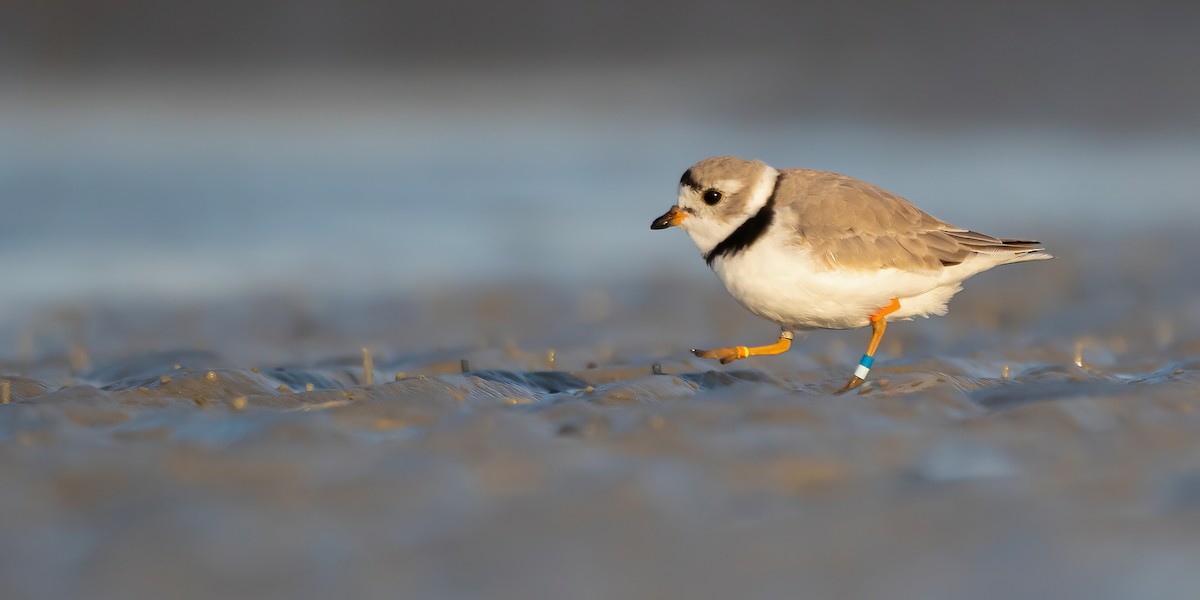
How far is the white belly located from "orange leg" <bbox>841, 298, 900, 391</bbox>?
0.12 ft

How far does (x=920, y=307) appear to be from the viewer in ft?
21.5

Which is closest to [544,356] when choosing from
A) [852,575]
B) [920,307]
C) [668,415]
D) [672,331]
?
[672,331]

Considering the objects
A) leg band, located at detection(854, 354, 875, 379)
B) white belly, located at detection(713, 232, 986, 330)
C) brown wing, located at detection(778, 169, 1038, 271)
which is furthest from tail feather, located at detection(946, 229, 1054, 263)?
leg band, located at detection(854, 354, 875, 379)

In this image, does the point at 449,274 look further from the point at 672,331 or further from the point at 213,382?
the point at 213,382

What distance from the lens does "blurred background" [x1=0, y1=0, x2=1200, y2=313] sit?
1103 centimetres

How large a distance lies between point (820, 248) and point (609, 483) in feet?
7.57

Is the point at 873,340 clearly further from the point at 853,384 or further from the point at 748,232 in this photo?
the point at 748,232

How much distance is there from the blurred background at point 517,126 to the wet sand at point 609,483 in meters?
4.37

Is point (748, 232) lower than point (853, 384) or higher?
higher

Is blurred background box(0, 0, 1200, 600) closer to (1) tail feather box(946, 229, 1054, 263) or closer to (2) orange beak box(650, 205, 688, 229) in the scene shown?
(1) tail feather box(946, 229, 1054, 263)

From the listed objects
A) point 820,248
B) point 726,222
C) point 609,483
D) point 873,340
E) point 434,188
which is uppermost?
point 434,188

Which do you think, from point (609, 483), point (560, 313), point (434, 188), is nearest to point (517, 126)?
point (434, 188)

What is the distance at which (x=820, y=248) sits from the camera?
6059mm

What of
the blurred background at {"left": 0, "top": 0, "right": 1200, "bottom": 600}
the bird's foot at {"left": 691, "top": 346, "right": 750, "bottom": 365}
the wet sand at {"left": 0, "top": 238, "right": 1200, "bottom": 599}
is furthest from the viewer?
the bird's foot at {"left": 691, "top": 346, "right": 750, "bottom": 365}
